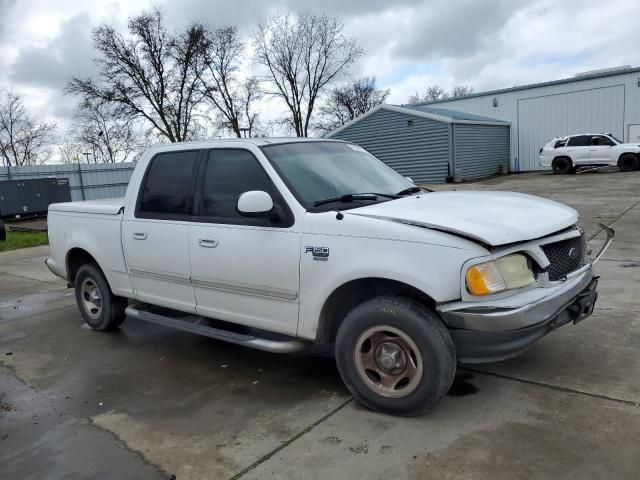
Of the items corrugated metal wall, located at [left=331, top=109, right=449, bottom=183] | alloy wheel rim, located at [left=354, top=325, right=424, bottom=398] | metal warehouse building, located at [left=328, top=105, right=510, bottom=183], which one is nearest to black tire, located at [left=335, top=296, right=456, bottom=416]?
alloy wheel rim, located at [left=354, top=325, right=424, bottom=398]

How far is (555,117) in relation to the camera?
27641 mm

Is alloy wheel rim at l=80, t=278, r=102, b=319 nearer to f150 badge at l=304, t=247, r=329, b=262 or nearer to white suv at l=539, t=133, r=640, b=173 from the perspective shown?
f150 badge at l=304, t=247, r=329, b=262

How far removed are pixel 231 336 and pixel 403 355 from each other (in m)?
1.38

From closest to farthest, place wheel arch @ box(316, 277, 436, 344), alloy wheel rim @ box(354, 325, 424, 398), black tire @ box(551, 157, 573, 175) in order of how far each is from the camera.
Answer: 1. alloy wheel rim @ box(354, 325, 424, 398)
2. wheel arch @ box(316, 277, 436, 344)
3. black tire @ box(551, 157, 573, 175)

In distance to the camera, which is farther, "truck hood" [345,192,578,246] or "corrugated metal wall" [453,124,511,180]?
"corrugated metal wall" [453,124,511,180]

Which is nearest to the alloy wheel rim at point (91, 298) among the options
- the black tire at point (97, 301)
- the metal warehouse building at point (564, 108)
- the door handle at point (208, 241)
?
the black tire at point (97, 301)

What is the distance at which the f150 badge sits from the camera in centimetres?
345

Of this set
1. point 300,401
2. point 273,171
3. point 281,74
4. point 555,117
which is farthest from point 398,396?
point 281,74

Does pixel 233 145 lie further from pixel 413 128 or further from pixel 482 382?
pixel 413 128

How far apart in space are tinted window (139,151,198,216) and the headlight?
244 cm

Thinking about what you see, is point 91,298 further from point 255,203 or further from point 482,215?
point 482,215

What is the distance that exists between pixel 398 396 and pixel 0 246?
1339 cm

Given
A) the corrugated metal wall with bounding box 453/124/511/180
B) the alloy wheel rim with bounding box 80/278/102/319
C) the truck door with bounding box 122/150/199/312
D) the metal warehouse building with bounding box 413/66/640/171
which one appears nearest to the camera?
the truck door with bounding box 122/150/199/312

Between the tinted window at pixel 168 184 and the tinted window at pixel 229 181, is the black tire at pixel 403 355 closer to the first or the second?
the tinted window at pixel 229 181
